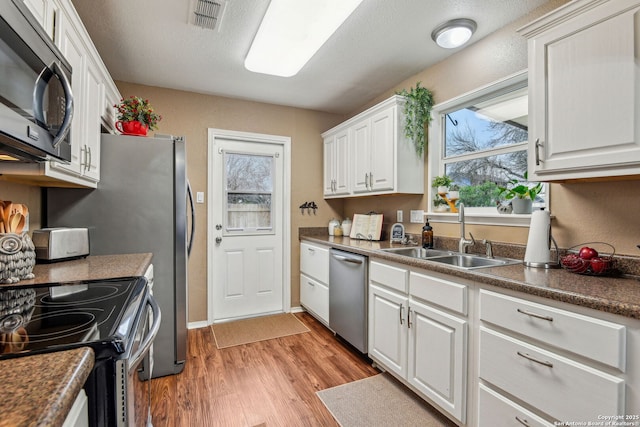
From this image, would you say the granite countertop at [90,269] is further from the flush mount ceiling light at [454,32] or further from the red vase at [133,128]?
the flush mount ceiling light at [454,32]

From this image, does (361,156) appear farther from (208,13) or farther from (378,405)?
(378,405)

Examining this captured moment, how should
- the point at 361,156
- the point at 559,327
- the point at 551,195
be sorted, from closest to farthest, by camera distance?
1. the point at 559,327
2. the point at 551,195
3. the point at 361,156

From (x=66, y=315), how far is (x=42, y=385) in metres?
0.47

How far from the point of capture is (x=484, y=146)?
2281 mm

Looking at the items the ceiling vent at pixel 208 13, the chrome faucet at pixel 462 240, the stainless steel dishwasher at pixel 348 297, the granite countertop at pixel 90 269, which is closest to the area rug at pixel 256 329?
the stainless steel dishwasher at pixel 348 297

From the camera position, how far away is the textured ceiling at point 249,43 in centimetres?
186

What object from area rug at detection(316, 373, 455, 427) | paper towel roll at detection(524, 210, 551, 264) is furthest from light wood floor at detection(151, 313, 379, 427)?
paper towel roll at detection(524, 210, 551, 264)

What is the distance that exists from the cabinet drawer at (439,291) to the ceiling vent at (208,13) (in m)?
2.00

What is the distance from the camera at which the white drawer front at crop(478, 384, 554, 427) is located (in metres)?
1.23

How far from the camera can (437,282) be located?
1.68m

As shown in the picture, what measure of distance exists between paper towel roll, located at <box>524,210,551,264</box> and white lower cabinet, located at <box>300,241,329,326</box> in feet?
5.57

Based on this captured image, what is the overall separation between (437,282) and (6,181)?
7.66 feet

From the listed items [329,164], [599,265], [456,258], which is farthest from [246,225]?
[599,265]

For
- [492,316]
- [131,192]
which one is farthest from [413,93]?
[131,192]
